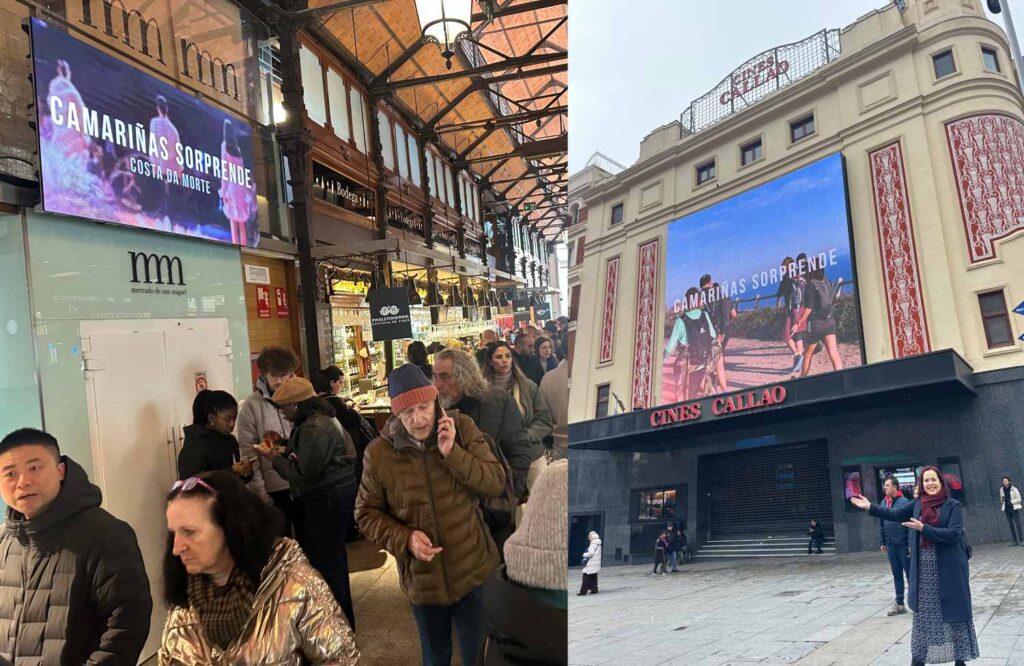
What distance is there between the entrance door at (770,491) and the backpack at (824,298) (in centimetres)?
12

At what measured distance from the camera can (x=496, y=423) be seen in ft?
2.01

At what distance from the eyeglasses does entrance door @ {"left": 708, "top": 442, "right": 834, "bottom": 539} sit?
61 centimetres

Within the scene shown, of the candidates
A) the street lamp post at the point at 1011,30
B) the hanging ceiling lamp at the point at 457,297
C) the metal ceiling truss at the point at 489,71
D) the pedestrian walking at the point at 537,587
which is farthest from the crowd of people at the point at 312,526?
the street lamp post at the point at 1011,30

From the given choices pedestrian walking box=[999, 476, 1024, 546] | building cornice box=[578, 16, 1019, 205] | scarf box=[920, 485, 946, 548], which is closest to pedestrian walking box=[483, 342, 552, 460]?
building cornice box=[578, 16, 1019, 205]

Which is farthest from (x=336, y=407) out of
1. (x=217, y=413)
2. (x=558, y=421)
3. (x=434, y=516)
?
(x=558, y=421)

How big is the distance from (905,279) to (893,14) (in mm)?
278

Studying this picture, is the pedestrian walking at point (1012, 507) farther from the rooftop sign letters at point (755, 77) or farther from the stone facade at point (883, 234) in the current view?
the rooftop sign letters at point (755, 77)

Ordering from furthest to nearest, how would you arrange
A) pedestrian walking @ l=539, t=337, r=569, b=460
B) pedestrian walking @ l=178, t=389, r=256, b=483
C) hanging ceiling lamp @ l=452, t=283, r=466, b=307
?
hanging ceiling lamp @ l=452, t=283, r=466, b=307, pedestrian walking @ l=178, t=389, r=256, b=483, pedestrian walking @ l=539, t=337, r=569, b=460

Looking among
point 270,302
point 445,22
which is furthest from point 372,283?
point 445,22

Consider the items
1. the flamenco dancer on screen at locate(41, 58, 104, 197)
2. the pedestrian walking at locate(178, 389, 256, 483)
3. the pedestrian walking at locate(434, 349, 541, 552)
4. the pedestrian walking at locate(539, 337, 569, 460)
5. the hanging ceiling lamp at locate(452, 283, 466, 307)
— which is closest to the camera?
the pedestrian walking at locate(539, 337, 569, 460)

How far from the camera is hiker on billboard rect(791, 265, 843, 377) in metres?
0.53

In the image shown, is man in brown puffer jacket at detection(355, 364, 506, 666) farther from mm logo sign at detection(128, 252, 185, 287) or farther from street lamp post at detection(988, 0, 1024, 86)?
street lamp post at detection(988, 0, 1024, 86)

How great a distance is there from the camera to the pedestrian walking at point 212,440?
2.59 ft

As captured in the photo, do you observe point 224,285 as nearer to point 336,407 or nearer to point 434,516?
point 336,407
